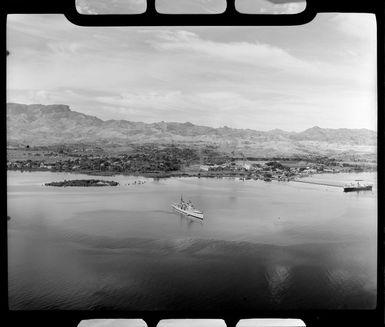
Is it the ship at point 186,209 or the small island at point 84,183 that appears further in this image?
the ship at point 186,209

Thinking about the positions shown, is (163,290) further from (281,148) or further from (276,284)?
(281,148)

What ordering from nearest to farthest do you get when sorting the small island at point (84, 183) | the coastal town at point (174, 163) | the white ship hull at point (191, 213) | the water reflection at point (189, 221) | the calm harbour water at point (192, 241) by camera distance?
1. the coastal town at point (174, 163)
2. the small island at point (84, 183)
3. the calm harbour water at point (192, 241)
4. the white ship hull at point (191, 213)
5. the water reflection at point (189, 221)

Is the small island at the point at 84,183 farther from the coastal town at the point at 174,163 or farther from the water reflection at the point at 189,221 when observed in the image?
the water reflection at the point at 189,221

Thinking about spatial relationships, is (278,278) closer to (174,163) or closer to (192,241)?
(192,241)

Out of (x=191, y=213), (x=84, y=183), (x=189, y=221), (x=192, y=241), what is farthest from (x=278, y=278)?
(x=84, y=183)

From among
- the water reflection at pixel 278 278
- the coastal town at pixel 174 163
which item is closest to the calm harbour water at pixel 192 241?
the water reflection at pixel 278 278

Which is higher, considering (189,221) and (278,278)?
(189,221)

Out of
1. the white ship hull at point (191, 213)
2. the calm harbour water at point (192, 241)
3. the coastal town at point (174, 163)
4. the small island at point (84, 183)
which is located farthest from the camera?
the white ship hull at point (191, 213)
